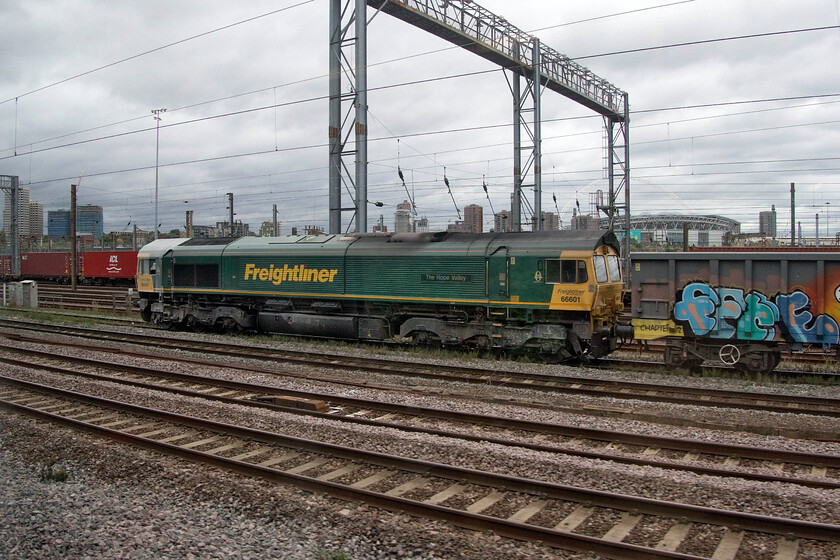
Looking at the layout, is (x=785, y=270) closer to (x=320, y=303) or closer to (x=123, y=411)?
(x=320, y=303)

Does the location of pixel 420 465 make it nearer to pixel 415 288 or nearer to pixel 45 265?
pixel 415 288

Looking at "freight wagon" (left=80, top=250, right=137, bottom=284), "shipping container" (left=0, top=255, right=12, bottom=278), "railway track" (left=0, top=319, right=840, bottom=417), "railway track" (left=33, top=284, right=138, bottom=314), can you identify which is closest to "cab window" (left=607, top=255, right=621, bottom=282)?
"railway track" (left=0, top=319, right=840, bottom=417)

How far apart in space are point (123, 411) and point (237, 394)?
214 cm

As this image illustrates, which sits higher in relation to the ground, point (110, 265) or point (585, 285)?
point (110, 265)

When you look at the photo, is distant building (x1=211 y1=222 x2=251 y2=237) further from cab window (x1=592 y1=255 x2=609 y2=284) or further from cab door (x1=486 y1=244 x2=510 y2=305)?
cab window (x1=592 y1=255 x2=609 y2=284)

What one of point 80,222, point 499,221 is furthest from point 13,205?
point 80,222

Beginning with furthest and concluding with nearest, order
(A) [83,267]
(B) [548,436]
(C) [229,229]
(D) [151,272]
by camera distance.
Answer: (C) [229,229] → (A) [83,267] → (D) [151,272] → (B) [548,436]

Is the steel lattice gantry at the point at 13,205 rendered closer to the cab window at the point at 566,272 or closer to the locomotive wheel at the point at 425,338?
the locomotive wheel at the point at 425,338

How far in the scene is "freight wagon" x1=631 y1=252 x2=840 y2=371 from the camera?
13.4 metres

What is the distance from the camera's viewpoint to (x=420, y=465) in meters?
7.52

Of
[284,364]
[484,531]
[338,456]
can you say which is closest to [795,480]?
[484,531]

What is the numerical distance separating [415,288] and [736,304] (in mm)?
8182

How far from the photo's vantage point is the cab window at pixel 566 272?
1474cm

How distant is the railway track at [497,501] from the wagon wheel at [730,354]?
911cm
